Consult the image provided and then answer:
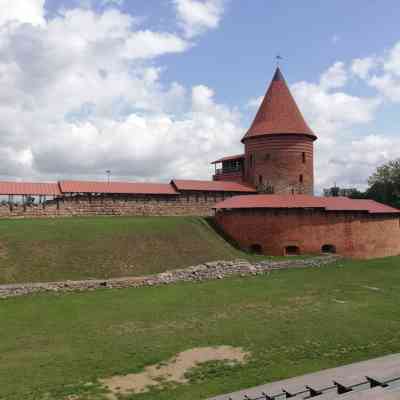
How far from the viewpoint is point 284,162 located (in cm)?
2866

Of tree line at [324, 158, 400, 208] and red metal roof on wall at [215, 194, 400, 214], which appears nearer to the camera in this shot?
red metal roof on wall at [215, 194, 400, 214]

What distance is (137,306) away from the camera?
38.7ft

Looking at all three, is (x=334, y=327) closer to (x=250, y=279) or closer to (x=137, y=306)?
(x=137, y=306)

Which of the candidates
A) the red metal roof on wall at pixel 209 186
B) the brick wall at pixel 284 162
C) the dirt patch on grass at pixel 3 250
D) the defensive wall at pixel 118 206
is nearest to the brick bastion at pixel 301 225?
the defensive wall at pixel 118 206

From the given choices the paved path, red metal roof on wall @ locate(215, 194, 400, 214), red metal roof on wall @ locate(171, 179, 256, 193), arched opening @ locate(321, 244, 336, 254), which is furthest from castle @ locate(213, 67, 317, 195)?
the paved path

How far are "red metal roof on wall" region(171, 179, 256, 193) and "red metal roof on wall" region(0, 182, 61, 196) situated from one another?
7.86 m

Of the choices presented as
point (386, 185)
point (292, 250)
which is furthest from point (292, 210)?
point (386, 185)

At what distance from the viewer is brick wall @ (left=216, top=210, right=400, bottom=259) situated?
70.8 ft

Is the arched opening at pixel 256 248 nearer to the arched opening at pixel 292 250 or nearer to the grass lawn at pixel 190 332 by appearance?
the arched opening at pixel 292 250

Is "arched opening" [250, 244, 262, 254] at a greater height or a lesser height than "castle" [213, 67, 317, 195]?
lesser

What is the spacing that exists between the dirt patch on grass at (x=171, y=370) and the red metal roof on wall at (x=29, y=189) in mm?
17748

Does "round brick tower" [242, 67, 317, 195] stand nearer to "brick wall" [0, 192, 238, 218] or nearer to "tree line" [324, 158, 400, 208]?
"brick wall" [0, 192, 238, 218]

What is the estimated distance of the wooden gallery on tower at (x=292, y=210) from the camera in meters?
21.7

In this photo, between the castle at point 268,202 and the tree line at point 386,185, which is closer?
the castle at point 268,202
